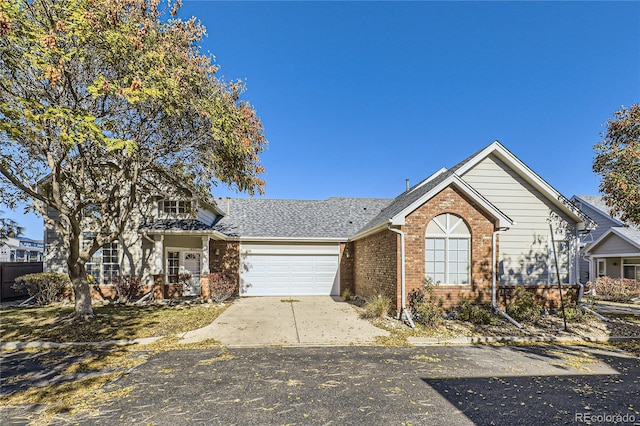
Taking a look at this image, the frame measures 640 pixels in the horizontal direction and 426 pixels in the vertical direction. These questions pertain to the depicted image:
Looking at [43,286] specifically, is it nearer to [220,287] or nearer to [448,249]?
[220,287]

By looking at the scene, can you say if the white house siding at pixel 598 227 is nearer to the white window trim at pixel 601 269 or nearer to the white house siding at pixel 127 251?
the white window trim at pixel 601 269

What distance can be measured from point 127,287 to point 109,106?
8.83m

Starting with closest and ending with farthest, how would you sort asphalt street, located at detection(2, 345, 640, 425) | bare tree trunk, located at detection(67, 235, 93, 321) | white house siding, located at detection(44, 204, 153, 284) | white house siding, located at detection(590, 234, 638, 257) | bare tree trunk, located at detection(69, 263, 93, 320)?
asphalt street, located at detection(2, 345, 640, 425), bare tree trunk, located at detection(67, 235, 93, 321), bare tree trunk, located at detection(69, 263, 93, 320), white house siding, located at detection(44, 204, 153, 284), white house siding, located at detection(590, 234, 638, 257)

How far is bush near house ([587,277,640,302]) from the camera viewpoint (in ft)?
59.7

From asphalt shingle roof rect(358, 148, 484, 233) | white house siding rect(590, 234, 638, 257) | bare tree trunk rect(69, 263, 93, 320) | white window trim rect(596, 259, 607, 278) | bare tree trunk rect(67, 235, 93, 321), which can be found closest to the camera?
bare tree trunk rect(67, 235, 93, 321)

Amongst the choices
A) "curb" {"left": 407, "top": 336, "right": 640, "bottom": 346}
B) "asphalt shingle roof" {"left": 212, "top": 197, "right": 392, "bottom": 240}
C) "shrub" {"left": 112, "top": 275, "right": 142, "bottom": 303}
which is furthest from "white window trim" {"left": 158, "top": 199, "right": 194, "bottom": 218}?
"curb" {"left": 407, "top": 336, "right": 640, "bottom": 346}

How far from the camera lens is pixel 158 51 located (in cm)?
843

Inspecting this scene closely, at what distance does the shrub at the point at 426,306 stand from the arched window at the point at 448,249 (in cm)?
60

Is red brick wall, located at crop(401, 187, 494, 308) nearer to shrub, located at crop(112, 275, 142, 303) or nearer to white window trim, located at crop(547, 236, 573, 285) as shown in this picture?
white window trim, located at crop(547, 236, 573, 285)

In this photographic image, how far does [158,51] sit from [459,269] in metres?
11.1

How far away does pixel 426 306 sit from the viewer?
1012cm

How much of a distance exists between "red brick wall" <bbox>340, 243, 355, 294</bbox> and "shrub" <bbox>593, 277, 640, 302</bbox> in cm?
1426

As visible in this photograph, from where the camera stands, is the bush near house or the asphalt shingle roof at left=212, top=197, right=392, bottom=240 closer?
the asphalt shingle roof at left=212, top=197, right=392, bottom=240

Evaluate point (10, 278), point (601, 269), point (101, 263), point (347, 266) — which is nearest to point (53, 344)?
point (101, 263)
